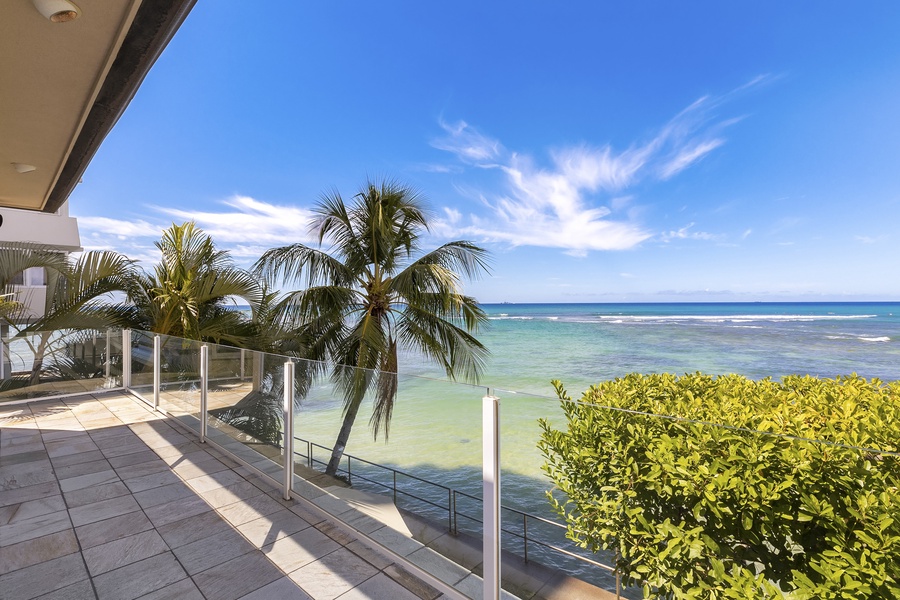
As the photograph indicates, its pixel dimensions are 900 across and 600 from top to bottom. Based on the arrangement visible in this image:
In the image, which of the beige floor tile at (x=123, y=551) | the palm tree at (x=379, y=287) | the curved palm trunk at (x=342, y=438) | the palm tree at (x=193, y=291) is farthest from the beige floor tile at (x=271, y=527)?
the palm tree at (x=193, y=291)

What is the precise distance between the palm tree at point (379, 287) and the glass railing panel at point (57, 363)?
9.31ft

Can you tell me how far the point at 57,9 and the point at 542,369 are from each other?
24158 millimetres

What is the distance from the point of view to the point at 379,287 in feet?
24.4

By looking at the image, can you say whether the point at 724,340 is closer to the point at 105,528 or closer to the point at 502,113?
the point at 502,113

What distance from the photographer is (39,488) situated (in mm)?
3500

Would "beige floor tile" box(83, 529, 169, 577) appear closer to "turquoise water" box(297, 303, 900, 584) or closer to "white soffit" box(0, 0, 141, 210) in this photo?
"turquoise water" box(297, 303, 900, 584)

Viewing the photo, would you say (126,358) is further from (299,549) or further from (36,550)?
(299,549)

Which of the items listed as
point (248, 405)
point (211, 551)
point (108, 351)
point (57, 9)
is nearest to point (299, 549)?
point (211, 551)

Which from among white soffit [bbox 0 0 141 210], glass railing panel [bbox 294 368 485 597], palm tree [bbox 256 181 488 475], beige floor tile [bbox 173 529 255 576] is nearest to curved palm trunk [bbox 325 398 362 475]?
glass railing panel [bbox 294 368 485 597]

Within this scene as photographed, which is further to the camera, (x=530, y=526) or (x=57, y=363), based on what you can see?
(x=57, y=363)

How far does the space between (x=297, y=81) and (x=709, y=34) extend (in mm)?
20077

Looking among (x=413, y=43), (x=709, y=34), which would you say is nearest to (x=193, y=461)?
(x=413, y=43)

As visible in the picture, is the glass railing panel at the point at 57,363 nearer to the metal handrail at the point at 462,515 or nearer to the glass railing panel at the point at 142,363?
the glass railing panel at the point at 142,363

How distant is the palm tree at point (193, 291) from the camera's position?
7.31m
